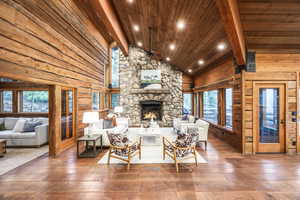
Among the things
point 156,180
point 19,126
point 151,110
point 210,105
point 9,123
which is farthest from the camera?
point 151,110

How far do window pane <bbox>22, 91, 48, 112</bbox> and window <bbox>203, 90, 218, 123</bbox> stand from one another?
24.4 feet

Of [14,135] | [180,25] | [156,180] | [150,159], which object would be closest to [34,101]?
[14,135]

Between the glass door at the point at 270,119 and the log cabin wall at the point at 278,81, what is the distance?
13 cm

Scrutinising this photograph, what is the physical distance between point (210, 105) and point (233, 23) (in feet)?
14.4

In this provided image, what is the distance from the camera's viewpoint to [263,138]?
13.1 ft

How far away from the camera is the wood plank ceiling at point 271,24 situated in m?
2.80

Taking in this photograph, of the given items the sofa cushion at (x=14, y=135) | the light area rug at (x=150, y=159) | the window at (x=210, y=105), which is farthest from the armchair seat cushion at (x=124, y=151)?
the window at (x=210, y=105)

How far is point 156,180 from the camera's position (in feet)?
8.76

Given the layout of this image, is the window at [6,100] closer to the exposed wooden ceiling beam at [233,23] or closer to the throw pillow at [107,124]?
the throw pillow at [107,124]

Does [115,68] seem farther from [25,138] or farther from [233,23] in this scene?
[233,23]

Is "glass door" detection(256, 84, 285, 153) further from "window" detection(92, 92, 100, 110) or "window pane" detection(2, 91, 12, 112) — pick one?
"window pane" detection(2, 91, 12, 112)

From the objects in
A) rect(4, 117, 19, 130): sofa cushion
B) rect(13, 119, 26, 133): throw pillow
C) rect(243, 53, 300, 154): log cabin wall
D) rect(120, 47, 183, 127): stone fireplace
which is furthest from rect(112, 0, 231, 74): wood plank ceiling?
rect(4, 117, 19, 130): sofa cushion

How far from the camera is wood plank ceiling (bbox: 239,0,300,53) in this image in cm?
280

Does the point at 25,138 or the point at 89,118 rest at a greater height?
the point at 89,118
